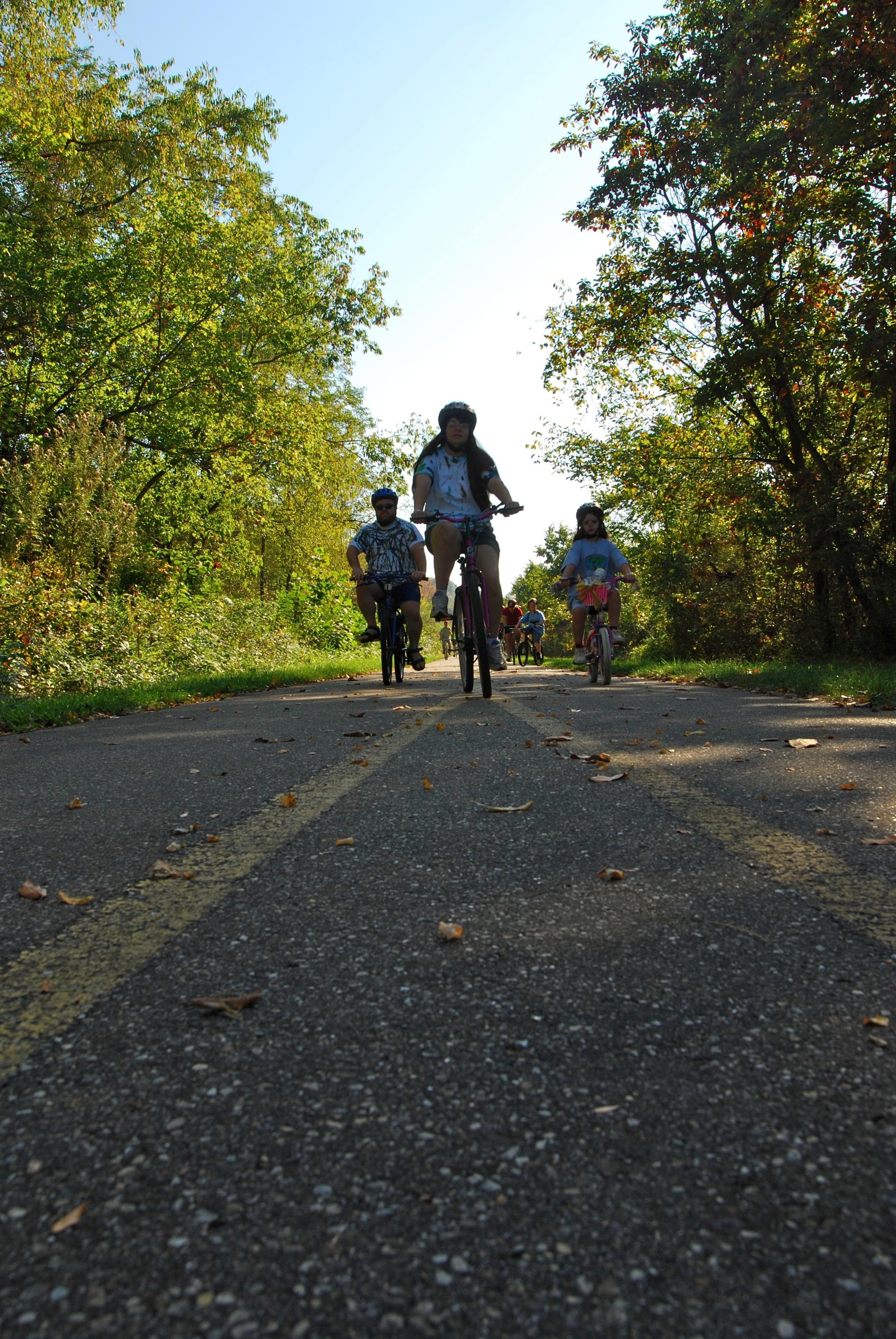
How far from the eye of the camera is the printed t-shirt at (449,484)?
9.02 meters

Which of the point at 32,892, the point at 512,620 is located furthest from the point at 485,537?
the point at 512,620

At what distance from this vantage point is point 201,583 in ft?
75.4

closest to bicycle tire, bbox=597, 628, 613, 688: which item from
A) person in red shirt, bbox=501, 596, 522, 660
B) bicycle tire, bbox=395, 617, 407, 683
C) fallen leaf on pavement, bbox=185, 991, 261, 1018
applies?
bicycle tire, bbox=395, 617, 407, 683

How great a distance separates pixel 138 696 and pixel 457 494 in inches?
159

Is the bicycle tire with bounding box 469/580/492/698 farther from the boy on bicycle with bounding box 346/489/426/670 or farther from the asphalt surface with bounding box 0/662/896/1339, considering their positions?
the asphalt surface with bounding box 0/662/896/1339

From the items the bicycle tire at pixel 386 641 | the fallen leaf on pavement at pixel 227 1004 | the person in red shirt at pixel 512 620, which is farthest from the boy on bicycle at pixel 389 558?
the person in red shirt at pixel 512 620

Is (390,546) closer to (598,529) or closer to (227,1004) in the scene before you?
(598,529)

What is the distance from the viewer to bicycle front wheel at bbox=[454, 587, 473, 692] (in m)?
9.15

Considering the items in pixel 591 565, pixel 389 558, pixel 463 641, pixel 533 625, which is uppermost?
pixel 389 558

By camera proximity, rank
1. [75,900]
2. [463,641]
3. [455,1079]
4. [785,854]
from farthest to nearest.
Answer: [463,641], [785,854], [75,900], [455,1079]

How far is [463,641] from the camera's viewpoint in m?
Answer: 9.49

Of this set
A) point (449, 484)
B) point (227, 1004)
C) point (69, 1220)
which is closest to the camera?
point (69, 1220)

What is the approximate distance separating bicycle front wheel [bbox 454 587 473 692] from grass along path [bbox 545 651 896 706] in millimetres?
3374

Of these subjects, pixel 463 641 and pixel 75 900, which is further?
pixel 463 641
